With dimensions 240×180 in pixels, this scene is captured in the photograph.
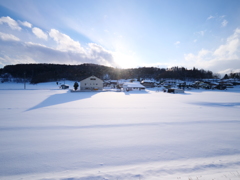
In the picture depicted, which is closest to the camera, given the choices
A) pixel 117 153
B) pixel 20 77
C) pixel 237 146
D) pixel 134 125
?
pixel 117 153

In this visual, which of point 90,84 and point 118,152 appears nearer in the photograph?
point 118,152

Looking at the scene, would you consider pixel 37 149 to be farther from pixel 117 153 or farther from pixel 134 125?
pixel 134 125

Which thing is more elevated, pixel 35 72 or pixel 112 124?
pixel 35 72

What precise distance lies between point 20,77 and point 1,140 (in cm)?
10928

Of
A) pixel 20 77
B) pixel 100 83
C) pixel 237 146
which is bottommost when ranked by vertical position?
pixel 237 146

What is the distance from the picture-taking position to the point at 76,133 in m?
4.95

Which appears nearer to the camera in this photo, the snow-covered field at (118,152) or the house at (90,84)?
the snow-covered field at (118,152)

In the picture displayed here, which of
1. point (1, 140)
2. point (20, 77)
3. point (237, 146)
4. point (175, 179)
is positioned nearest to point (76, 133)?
point (1, 140)

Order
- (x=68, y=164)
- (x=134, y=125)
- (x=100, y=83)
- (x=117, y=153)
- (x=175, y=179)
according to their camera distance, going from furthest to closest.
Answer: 1. (x=100, y=83)
2. (x=134, y=125)
3. (x=117, y=153)
4. (x=68, y=164)
5. (x=175, y=179)

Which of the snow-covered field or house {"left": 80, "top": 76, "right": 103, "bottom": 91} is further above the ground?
house {"left": 80, "top": 76, "right": 103, "bottom": 91}

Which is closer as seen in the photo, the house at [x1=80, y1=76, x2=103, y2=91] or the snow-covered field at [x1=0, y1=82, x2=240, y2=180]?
the snow-covered field at [x1=0, y1=82, x2=240, y2=180]

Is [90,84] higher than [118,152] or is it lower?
higher

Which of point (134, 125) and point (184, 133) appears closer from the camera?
point (184, 133)

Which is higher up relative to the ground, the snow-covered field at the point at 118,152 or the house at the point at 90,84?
the house at the point at 90,84
